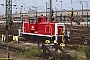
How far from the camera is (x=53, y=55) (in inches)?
496

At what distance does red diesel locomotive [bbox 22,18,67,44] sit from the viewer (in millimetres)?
20759

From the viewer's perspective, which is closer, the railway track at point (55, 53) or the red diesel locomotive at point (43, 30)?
the railway track at point (55, 53)

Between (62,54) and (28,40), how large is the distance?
39.4ft

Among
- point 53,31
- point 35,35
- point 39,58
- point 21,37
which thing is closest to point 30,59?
point 39,58

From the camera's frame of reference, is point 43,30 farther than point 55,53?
Yes

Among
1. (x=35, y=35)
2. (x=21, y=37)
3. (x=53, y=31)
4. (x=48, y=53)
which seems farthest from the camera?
(x=21, y=37)

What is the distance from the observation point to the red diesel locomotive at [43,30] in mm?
20759

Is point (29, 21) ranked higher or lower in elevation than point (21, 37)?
higher

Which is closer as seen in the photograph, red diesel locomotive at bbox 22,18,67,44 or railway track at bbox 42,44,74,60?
railway track at bbox 42,44,74,60

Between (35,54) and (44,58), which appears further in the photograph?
(35,54)

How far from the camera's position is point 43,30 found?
72.9 ft

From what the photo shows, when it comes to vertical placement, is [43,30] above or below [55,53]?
above

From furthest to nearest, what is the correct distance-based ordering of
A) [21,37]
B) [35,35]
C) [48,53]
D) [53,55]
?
[21,37]
[35,35]
[48,53]
[53,55]

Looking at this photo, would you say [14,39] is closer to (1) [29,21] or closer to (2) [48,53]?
(1) [29,21]
